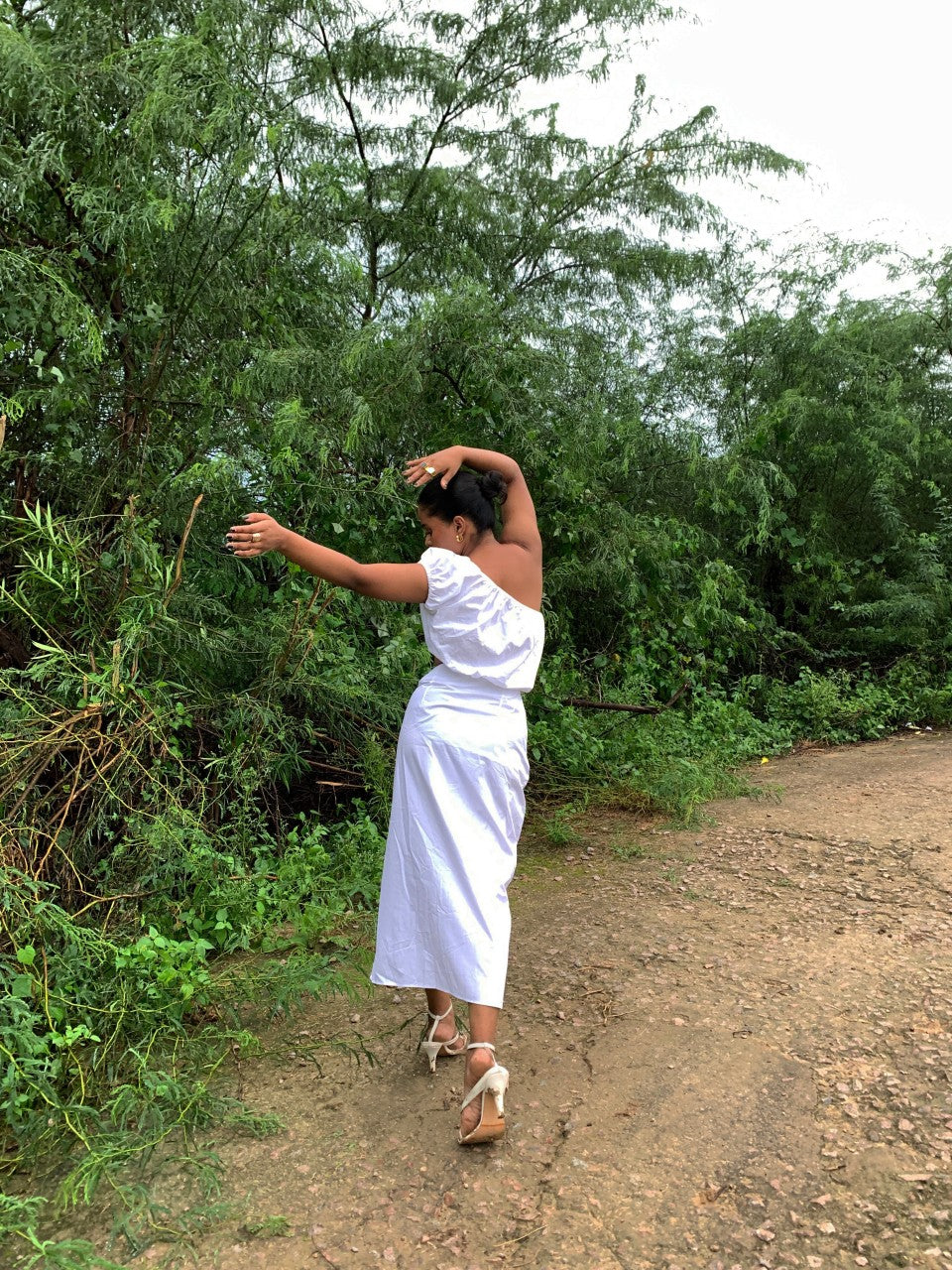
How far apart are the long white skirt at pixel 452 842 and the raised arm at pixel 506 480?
1.39 feet

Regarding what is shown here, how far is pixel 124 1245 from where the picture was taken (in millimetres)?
1836

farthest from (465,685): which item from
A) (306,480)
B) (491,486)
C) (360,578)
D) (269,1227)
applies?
(306,480)

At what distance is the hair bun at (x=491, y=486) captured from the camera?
2.55 meters

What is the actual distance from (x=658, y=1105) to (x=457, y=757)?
95cm

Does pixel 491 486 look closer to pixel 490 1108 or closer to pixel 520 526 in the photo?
pixel 520 526

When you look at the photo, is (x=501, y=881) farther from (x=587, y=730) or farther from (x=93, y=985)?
(x=587, y=730)

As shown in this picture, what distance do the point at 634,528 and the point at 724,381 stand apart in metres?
3.14

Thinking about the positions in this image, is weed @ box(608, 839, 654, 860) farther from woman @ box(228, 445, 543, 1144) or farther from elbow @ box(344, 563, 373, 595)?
elbow @ box(344, 563, 373, 595)

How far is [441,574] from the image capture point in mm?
2305

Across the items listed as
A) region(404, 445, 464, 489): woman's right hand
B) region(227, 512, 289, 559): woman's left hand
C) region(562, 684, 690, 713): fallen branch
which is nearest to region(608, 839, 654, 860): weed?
region(562, 684, 690, 713): fallen branch

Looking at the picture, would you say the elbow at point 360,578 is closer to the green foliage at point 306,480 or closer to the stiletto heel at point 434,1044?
the green foliage at point 306,480

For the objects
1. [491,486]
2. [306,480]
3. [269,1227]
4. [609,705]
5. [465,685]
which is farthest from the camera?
[609,705]

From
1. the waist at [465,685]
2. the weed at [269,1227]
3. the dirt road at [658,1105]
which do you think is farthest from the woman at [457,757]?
the weed at [269,1227]

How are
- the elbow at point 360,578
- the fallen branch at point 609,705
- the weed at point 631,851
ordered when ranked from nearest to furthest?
1. the elbow at point 360,578
2. the weed at point 631,851
3. the fallen branch at point 609,705
